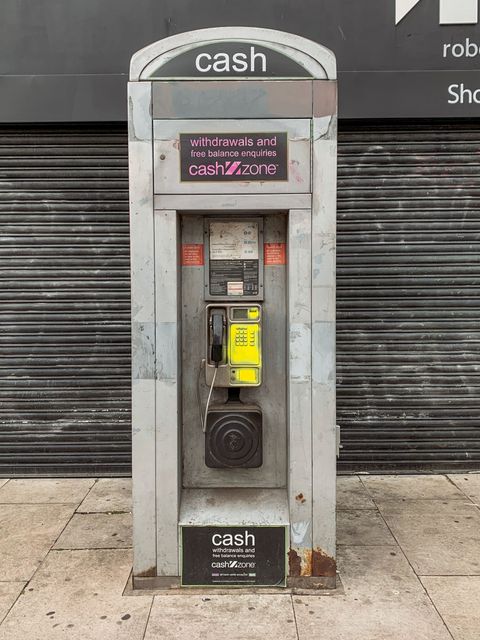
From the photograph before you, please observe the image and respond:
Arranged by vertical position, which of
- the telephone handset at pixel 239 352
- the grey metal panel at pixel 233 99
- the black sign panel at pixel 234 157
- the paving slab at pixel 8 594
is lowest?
the paving slab at pixel 8 594

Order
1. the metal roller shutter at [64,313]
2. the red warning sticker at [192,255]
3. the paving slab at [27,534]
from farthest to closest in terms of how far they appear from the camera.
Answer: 1. the metal roller shutter at [64,313]
2. the paving slab at [27,534]
3. the red warning sticker at [192,255]

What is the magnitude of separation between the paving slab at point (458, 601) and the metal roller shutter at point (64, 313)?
321cm

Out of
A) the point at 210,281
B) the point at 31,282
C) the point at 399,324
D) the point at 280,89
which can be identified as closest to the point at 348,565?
the point at 210,281

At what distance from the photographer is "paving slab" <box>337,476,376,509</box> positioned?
496cm

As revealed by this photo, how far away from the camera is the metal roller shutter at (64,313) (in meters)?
5.68

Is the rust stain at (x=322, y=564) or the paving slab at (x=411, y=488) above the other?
the rust stain at (x=322, y=564)

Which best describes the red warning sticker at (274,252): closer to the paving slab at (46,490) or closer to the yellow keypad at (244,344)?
the yellow keypad at (244,344)

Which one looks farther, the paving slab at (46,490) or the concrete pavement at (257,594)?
the paving slab at (46,490)

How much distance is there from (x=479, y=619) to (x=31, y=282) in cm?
470

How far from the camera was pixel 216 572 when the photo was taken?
3.55 m

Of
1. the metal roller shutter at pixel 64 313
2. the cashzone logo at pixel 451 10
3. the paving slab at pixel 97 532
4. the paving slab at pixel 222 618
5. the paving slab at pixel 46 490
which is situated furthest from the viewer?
the metal roller shutter at pixel 64 313

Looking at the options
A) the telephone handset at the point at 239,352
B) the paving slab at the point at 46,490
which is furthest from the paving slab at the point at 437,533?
the paving slab at the point at 46,490

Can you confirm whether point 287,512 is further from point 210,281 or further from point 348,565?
point 210,281

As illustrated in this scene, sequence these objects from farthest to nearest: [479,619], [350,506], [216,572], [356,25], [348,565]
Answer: [356,25] < [350,506] < [348,565] < [216,572] < [479,619]
